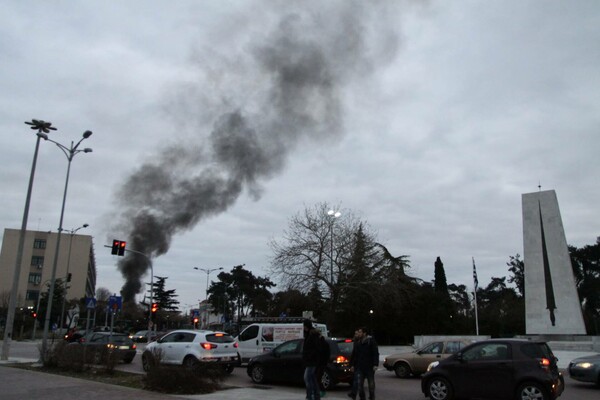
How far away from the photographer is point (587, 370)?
13969 millimetres

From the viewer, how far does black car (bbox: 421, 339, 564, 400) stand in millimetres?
9734

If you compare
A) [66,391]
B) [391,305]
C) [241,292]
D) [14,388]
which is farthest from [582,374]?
[241,292]

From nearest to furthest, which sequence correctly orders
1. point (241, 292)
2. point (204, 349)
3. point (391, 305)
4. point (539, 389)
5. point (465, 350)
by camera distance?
point (539, 389) → point (465, 350) → point (204, 349) → point (391, 305) → point (241, 292)

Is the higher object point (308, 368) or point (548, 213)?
point (548, 213)

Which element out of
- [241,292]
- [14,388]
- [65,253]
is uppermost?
[65,253]

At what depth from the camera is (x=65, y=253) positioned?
94.4 metres

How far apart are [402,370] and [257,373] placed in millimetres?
5568

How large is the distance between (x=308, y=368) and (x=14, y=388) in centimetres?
741

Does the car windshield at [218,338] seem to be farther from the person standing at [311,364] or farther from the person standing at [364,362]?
the person standing at [311,364]

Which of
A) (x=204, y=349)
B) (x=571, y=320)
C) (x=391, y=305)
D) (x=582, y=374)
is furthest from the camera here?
(x=391, y=305)

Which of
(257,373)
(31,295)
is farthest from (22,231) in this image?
(31,295)

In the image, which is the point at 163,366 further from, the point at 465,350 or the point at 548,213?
the point at 548,213

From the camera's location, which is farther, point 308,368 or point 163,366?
point 163,366

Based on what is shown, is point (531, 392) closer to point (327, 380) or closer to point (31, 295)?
point (327, 380)
